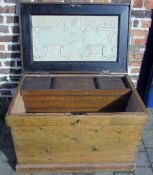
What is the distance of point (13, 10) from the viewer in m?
2.22

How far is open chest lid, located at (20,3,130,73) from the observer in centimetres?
214

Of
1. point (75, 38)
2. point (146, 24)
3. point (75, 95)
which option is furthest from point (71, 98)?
point (146, 24)

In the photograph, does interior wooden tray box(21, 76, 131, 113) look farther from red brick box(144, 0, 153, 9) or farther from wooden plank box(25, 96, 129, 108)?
red brick box(144, 0, 153, 9)

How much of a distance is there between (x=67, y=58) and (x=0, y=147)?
0.92 m

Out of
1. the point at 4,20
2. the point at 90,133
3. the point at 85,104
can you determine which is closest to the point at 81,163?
the point at 90,133

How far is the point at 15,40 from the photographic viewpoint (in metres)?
2.34

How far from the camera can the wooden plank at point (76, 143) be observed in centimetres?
178

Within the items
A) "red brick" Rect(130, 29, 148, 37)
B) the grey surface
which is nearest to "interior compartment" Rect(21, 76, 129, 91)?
"red brick" Rect(130, 29, 148, 37)

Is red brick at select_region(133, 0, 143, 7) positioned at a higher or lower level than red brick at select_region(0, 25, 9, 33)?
higher

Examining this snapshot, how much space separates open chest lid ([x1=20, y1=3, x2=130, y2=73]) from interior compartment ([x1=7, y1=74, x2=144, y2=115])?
125 mm

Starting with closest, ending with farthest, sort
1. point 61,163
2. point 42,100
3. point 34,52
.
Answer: point 61,163 < point 42,100 < point 34,52

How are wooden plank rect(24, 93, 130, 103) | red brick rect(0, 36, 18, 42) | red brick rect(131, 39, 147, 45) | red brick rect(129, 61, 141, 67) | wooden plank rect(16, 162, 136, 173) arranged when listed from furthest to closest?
red brick rect(129, 61, 141, 67)
red brick rect(131, 39, 147, 45)
red brick rect(0, 36, 18, 42)
wooden plank rect(24, 93, 130, 103)
wooden plank rect(16, 162, 136, 173)

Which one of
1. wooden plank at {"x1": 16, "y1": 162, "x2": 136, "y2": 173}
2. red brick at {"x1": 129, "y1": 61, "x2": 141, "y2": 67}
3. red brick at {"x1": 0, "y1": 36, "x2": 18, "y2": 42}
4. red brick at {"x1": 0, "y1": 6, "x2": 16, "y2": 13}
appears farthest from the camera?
red brick at {"x1": 129, "y1": 61, "x2": 141, "y2": 67}

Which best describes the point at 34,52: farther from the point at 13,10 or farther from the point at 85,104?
the point at 85,104
